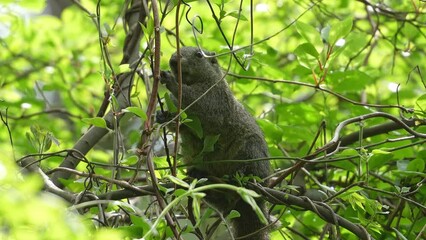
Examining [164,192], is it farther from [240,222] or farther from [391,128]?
[391,128]

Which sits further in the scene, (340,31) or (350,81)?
(350,81)

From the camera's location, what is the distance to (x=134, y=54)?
341 cm

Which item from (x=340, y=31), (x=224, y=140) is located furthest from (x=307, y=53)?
(x=224, y=140)

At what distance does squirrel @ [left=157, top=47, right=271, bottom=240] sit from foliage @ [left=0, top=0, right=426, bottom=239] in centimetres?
8

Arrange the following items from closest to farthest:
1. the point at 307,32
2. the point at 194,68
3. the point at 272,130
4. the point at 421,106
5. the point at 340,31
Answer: the point at 421,106 < the point at 340,31 < the point at 307,32 < the point at 272,130 < the point at 194,68

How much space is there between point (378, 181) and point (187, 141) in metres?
1.00

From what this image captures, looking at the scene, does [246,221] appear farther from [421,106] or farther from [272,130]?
[421,106]

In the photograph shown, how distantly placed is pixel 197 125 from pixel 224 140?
2.03ft

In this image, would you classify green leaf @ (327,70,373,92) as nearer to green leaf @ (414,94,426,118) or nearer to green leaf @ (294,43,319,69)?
green leaf @ (294,43,319,69)

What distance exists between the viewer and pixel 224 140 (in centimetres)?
329

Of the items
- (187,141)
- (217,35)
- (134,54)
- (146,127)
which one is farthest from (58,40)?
(146,127)

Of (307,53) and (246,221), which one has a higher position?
(307,53)

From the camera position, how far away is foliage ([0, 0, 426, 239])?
221 centimetres

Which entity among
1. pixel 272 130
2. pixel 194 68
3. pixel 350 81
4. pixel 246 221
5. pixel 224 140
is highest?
pixel 350 81
